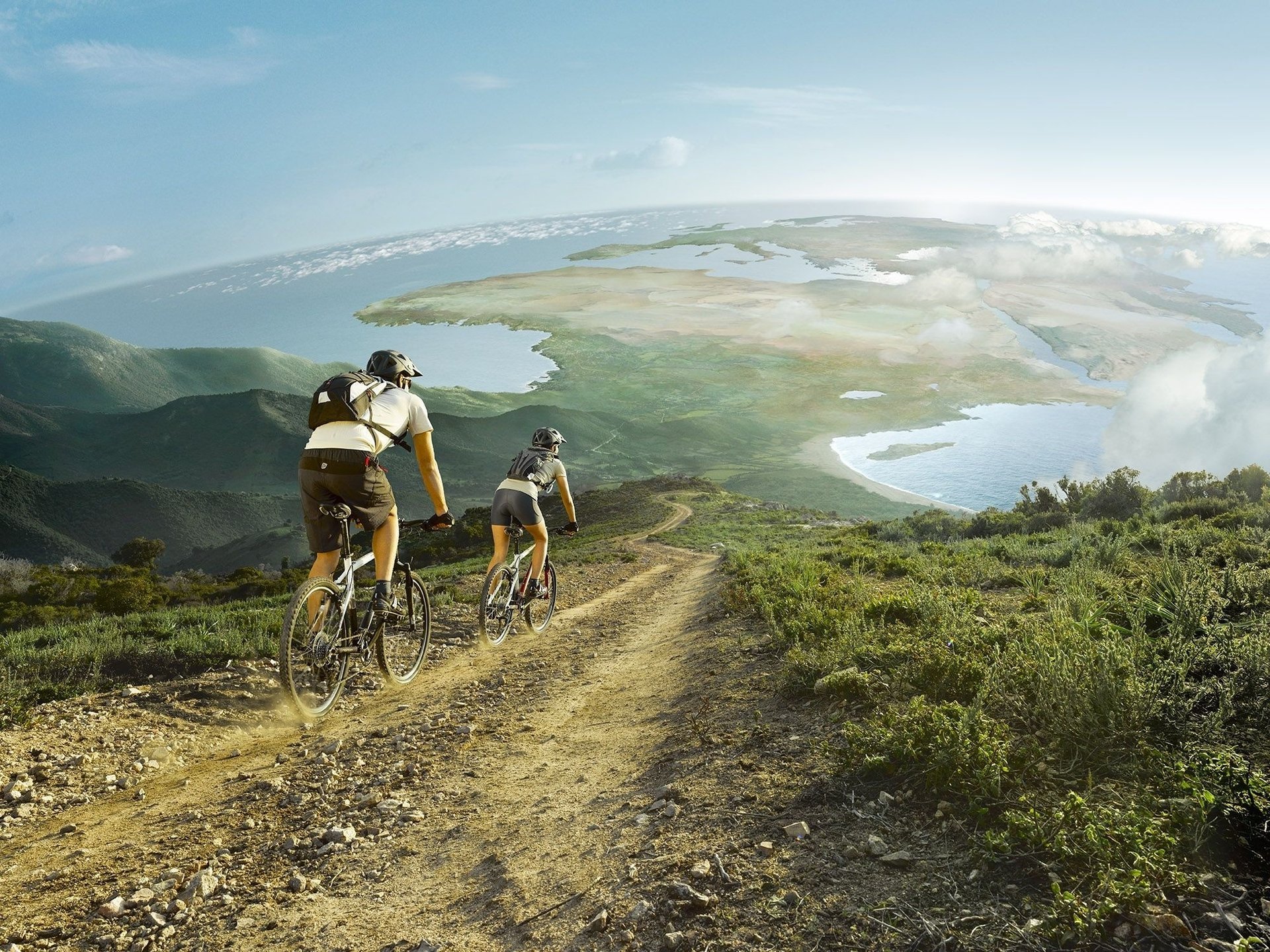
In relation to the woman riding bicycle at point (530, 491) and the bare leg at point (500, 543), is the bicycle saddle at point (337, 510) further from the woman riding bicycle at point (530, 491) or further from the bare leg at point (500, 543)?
the bare leg at point (500, 543)

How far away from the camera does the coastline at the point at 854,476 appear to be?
469 ft

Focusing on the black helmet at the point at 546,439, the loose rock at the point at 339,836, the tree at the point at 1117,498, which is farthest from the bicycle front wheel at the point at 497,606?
the tree at the point at 1117,498

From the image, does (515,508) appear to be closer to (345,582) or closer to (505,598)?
(505,598)

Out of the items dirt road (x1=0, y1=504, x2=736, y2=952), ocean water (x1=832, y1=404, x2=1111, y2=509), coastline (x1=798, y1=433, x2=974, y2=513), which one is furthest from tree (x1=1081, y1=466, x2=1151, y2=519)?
ocean water (x1=832, y1=404, x2=1111, y2=509)

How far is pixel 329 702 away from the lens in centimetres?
688

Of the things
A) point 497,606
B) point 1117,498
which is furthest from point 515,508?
point 1117,498

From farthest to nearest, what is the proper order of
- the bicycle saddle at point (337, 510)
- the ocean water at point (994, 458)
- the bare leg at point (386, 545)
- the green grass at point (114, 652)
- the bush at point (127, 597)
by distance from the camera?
the ocean water at point (994, 458) < the bush at point (127, 597) < the green grass at point (114, 652) < the bare leg at point (386, 545) < the bicycle saddle at point (337, 510)

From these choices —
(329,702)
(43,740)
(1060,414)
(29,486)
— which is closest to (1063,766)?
(329,702)

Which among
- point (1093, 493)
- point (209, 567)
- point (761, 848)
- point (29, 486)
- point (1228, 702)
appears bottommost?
point (209, 567)

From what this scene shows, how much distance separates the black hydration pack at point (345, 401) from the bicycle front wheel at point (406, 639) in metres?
2.17

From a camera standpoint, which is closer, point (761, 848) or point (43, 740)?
point (761, 848)

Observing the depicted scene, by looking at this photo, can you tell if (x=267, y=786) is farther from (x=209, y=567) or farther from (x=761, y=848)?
(x=209, y=567)

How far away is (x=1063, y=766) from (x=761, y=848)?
176 centimetres

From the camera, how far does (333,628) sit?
6.63 m
